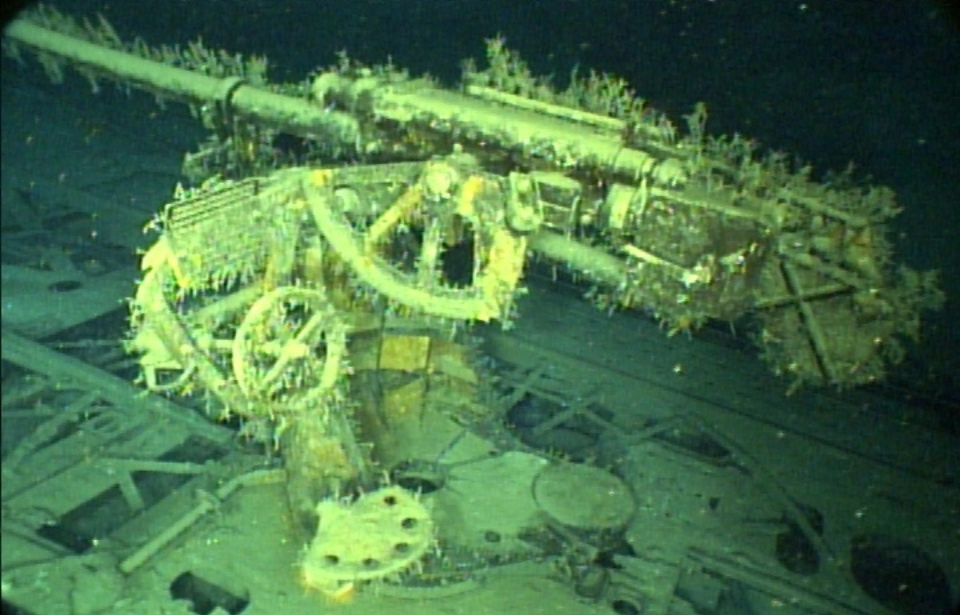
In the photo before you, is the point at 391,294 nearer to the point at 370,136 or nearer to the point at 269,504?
the point at 370,136

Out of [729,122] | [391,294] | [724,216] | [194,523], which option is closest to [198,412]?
[194,523]

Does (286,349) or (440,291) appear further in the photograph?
(440,291)

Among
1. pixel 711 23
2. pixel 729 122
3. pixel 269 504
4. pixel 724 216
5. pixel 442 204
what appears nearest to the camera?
pixel 724 216

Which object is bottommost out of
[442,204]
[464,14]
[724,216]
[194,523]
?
[194,523]

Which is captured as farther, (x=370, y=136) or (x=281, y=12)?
(x=281, y=12)

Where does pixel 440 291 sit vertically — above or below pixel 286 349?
above

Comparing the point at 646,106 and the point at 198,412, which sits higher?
the point at 646,106

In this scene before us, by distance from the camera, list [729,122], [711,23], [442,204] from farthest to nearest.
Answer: [729,122] < [711,23] < [442,204]

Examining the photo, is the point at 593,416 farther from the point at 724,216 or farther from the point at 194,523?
the point at 194,523
